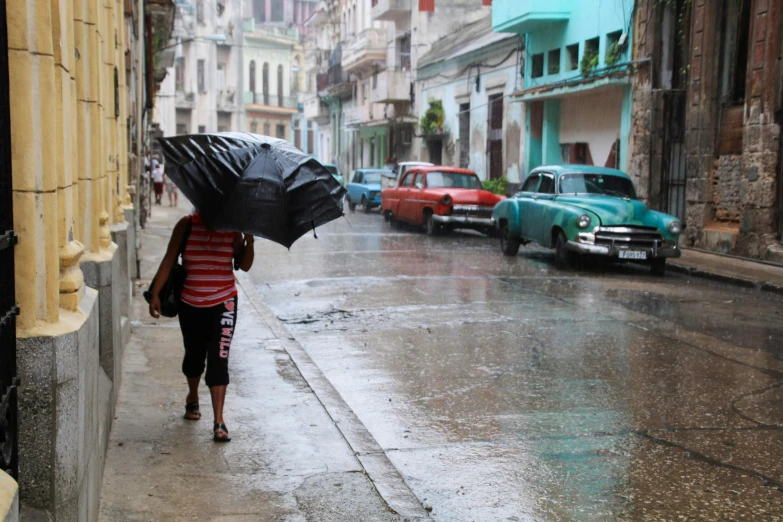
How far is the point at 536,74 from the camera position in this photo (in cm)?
2747

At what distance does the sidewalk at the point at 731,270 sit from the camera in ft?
44.5

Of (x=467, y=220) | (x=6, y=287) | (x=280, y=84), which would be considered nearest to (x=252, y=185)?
(x=6, y=287)

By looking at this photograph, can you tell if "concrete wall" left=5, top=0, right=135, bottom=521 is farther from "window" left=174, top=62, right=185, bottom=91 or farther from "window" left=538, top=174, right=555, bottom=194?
"window" left=174, top=62, right=185, bottom=91

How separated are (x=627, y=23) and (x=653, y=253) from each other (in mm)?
9141

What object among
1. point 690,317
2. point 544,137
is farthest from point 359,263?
point 544,137

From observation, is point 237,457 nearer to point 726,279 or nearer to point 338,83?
point 726,279

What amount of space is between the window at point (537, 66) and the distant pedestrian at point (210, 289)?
898 inches

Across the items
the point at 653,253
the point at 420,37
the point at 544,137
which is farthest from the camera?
the point at 420,37

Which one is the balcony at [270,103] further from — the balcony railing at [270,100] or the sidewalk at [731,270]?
the sidewalk at [731,270]

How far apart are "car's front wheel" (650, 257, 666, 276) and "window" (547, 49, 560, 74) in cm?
1218

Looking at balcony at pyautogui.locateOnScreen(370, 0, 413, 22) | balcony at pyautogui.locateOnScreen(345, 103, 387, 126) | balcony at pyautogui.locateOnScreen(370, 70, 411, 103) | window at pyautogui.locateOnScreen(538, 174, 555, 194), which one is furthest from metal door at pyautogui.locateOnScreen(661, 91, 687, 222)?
balcony at pyautogui.locateOnScreen(345, 103, 387, 126)

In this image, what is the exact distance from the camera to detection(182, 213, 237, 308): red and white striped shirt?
5.44 metres

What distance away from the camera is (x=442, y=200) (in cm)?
2116

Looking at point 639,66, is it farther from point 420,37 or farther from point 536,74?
point 420,37
